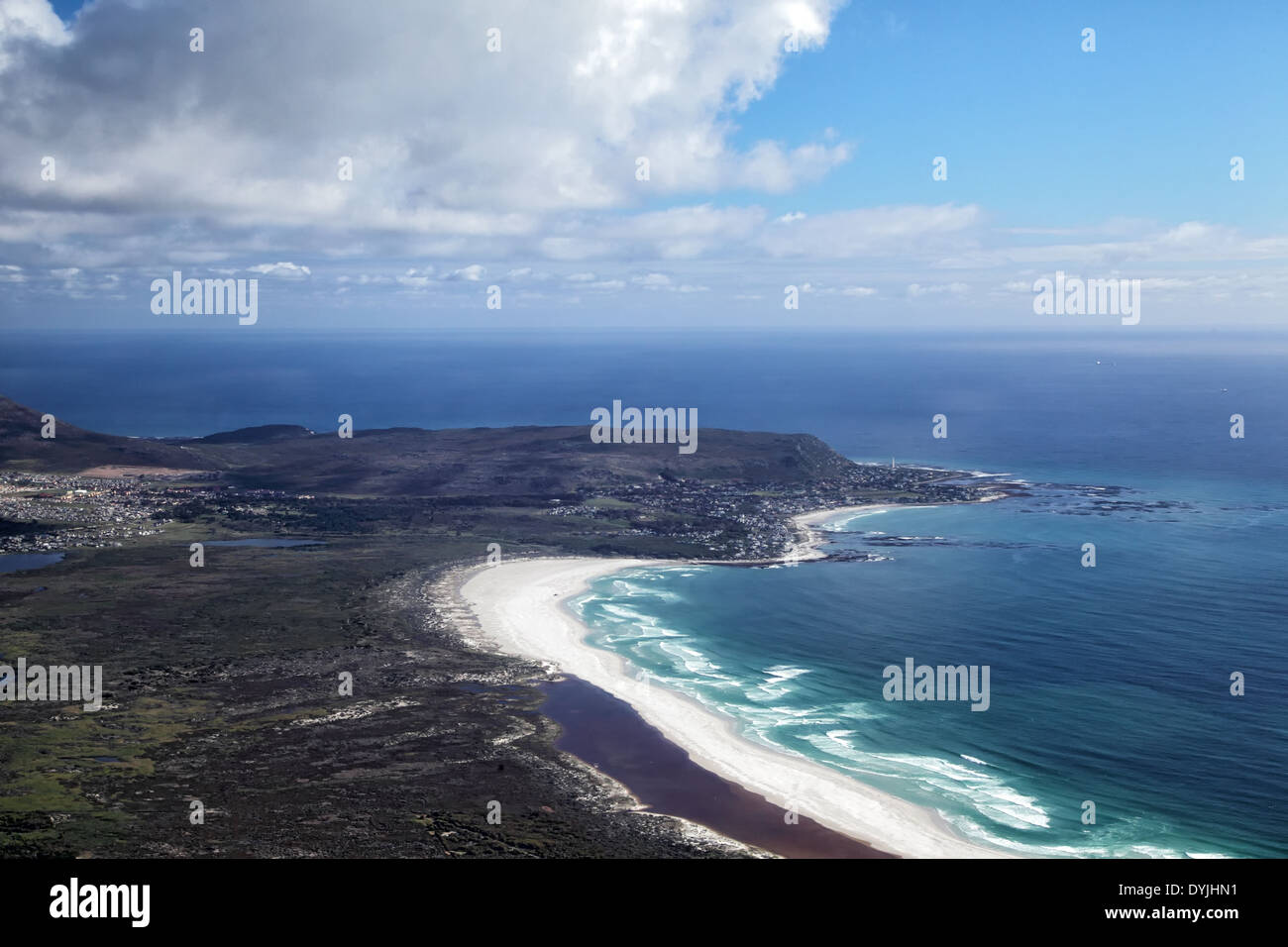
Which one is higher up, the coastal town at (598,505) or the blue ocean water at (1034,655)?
the coastal town at (598,505)

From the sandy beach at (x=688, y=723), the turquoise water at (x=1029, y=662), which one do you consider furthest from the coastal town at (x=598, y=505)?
the sandy beach at (x=688, y=723)

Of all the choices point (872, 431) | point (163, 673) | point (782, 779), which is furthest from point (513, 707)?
point (872, 431)

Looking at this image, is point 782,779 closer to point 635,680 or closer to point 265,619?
point 635,680

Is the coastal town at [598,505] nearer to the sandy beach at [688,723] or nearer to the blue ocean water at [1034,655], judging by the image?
the blue ocean water at [1034,655]

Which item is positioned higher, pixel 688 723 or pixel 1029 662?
pixel 1029 662

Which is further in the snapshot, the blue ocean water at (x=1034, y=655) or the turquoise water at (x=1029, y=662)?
the blue ocean water at (x=1034, y=655)

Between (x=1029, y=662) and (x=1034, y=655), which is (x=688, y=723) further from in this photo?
(x=1034, y=655)

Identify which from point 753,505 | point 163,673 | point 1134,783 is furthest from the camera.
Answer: point 753,505

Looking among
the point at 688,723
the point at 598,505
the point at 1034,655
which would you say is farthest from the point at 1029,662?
the point at 598,505

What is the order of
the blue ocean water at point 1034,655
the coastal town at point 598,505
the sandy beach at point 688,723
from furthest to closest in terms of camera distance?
the coastal town at point 598,505, the blue ocean water at point 1034,655, the sandy beach at point 688,723
